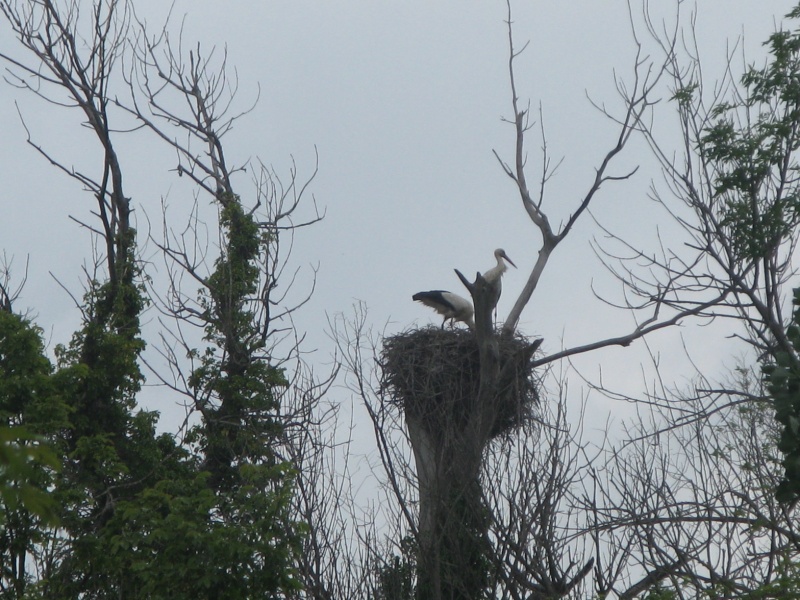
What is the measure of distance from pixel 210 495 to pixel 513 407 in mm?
4181

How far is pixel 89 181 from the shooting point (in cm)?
1462

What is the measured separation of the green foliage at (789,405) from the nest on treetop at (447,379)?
18.7ft

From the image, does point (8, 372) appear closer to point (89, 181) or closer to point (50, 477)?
point (50, 477)

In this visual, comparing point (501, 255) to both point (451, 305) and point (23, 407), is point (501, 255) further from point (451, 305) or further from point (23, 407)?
point (23, 407)

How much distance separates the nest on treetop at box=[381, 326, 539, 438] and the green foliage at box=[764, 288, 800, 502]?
5.69m

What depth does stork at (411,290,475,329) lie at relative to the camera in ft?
46.6

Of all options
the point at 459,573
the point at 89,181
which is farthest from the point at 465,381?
the point at 89,181

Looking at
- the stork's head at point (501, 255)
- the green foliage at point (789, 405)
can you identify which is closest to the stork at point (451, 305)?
the stork's head at point (501, 255)

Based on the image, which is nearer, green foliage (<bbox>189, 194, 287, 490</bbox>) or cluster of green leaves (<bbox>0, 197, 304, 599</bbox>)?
cluster of green leaves (<bbox>0, 197, 304, 599</bbox>)

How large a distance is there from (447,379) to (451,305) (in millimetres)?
2768

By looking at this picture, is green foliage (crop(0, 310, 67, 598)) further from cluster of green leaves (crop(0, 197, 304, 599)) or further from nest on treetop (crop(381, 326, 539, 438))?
nest on treetop (crop(381, 326, 539, 438))

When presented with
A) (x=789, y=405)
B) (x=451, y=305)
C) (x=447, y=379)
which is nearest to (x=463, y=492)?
(x=447, y=379)

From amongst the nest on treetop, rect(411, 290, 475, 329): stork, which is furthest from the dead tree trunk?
rect(411, 290, 475, 329): stork

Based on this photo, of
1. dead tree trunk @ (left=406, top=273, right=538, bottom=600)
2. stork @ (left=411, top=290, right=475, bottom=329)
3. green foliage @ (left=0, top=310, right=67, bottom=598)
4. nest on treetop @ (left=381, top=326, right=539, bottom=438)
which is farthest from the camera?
stork @ (left=411, top=290, right=475, bottom=329)
